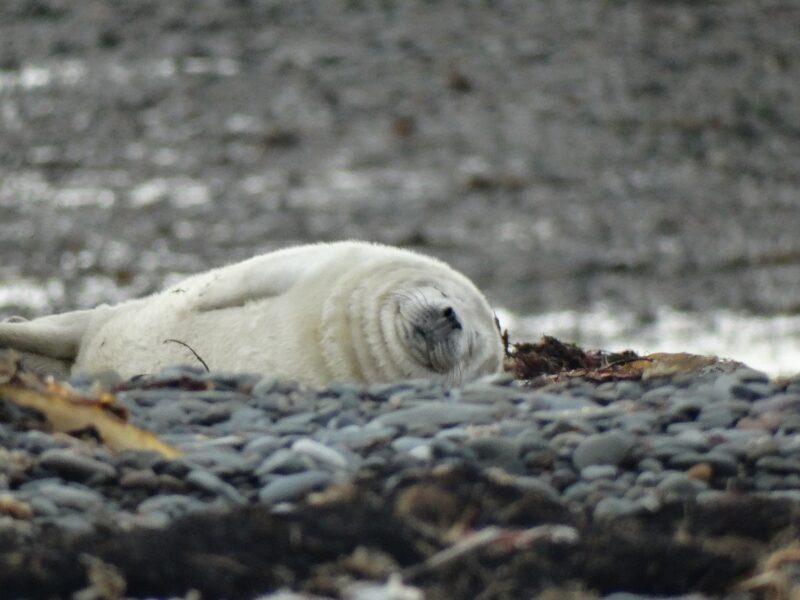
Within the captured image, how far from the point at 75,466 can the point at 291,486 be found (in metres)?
0.48

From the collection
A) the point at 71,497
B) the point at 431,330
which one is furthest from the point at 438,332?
the point at 71,497

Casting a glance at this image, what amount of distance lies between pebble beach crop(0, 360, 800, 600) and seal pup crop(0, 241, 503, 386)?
0.42 metres

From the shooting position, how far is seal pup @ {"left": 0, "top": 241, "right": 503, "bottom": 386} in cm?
469

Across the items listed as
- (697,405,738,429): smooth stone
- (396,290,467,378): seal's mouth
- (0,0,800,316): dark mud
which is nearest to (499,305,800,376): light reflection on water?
(0,0,800,316): dark mud

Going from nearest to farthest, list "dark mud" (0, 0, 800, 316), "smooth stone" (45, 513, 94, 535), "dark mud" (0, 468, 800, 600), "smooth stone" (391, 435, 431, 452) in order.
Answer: "dark mud" (0, 468, 800, 600) < "smooth stone" (45, 513, 94, 535) < "smooth stone" (391, 435, 431, 452) < "dark mud" (0, 0, 800, 316)

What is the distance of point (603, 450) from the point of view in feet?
11.4

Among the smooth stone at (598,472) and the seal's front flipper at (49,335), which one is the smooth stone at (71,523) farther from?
the seal's front flipper at (49,335)

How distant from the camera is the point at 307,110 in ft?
38.6

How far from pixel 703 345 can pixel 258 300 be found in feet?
15.3

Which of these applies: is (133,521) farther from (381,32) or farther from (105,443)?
(381,32)

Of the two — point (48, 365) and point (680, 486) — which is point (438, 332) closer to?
point (680, 486)

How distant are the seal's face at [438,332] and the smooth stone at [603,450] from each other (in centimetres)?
122

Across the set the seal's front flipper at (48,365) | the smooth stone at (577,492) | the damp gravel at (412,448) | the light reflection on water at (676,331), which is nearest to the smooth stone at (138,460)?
the damp gravel at (412,448)

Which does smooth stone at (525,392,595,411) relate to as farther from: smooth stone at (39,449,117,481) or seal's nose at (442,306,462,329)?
smooth stone at (39,449,117,481)
